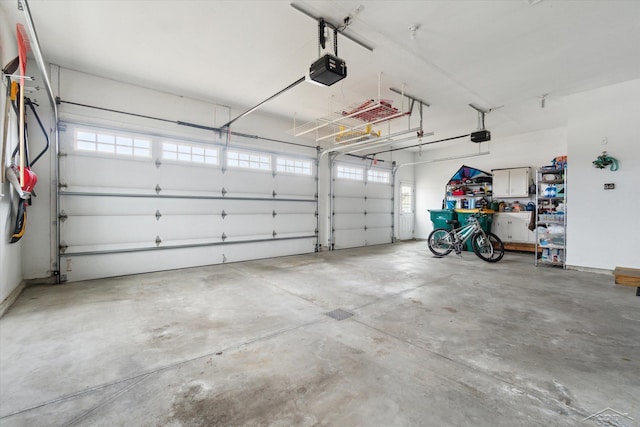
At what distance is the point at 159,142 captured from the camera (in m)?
4.85

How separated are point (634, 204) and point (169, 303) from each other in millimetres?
7074

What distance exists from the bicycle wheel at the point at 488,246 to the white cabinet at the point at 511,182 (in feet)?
7.81

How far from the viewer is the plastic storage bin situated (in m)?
7.92

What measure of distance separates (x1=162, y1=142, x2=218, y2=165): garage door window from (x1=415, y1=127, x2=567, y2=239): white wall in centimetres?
678

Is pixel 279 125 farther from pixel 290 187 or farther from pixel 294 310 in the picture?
pixel 294 310

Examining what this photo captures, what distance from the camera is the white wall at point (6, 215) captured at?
9.26ft

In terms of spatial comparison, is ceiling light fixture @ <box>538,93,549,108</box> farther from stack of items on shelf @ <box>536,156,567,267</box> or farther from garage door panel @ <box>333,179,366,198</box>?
garage door panel @ <box>333,179,366,198</box>

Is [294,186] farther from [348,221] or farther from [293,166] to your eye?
[348,221]

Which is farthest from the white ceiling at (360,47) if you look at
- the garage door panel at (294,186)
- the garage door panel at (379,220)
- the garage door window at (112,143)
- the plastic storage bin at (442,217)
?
the garage door panel at (379,220)

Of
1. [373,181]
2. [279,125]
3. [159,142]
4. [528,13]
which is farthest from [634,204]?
[159,142]

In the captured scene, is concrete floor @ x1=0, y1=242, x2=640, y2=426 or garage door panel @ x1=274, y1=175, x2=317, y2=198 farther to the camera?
garage door panel @ x1=274, y1=175, x2=317, y2=198

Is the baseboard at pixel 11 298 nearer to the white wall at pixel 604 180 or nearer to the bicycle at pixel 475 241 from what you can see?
the bicycle at pixel 475 241

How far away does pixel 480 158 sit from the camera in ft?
27.0

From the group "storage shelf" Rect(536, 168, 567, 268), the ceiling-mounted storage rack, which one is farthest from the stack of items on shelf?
the ceiling-mounted storage rack
